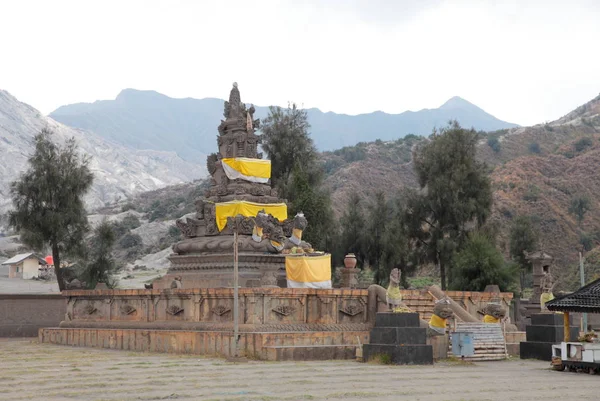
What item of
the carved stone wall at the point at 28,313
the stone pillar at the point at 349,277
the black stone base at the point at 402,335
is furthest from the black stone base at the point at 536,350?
the carved stone wall at the point at 28,313

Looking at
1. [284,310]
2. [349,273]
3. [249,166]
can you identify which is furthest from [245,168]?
[284,310]

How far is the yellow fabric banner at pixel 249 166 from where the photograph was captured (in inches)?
1115

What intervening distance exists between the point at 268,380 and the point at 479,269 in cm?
2862

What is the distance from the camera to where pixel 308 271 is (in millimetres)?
24109

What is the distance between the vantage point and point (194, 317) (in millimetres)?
22781

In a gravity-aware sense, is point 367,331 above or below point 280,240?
below

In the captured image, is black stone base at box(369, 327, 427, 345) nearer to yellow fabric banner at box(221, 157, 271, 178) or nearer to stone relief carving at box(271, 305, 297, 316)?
stone relief carving at box(271, 305, 297, 316)

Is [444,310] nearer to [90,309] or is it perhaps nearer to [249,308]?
[249,308]

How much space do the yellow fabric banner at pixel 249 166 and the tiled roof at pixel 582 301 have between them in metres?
12.3

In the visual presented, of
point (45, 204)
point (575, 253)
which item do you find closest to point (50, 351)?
point (45, 204)

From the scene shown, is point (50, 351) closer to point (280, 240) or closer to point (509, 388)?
point (280, 240)

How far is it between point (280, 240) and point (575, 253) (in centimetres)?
4955

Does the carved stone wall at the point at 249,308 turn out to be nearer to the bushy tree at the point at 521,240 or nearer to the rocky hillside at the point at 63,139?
the bushy tree at the point at 521,240

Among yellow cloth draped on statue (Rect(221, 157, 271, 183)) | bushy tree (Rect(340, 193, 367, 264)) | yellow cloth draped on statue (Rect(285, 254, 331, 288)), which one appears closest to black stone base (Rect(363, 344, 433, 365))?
yellow cloth draped on statue (Rect(285, 254, 331, 288))
